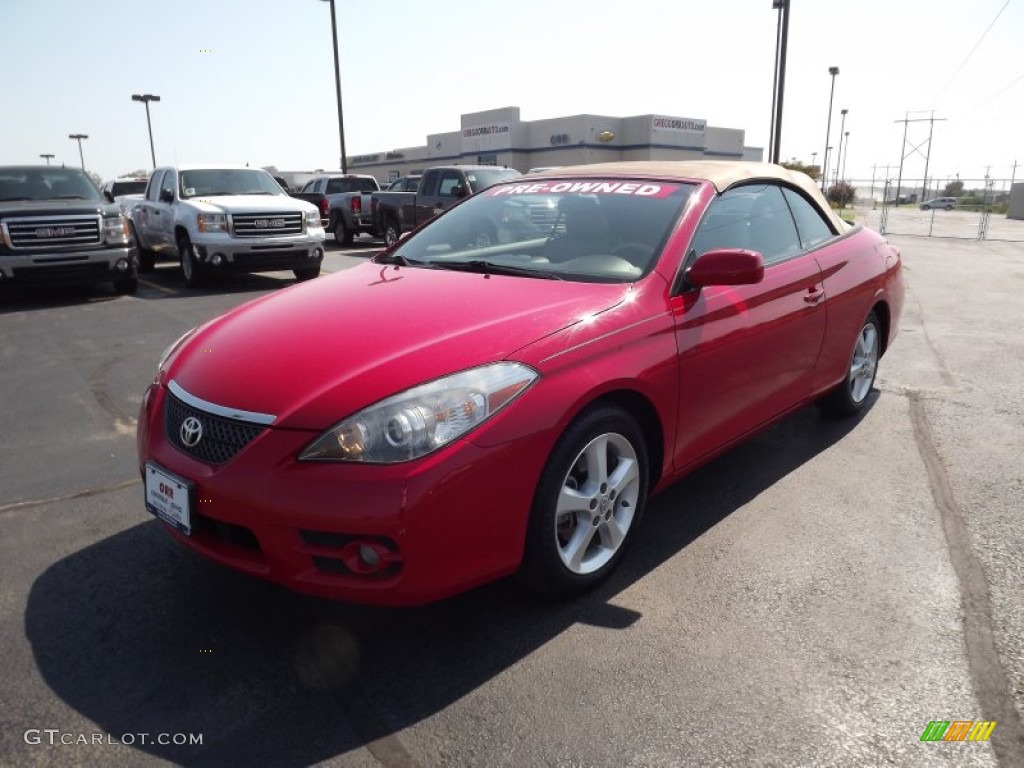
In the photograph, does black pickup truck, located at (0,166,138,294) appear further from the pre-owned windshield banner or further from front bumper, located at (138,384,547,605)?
front bumper, located at (138,384,547,605)

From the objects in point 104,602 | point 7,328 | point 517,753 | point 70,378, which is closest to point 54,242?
point 7,328

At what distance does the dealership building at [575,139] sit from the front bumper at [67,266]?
133 ft

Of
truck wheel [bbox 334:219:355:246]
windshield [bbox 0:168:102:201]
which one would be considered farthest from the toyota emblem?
truck wheel [bbox 334:219:355:246]

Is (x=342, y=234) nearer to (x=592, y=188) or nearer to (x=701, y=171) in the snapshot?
(x=592, y=188)

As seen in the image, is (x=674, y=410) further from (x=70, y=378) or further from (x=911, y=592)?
(x=70, y=378)

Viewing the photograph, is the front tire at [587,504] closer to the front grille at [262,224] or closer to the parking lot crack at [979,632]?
the parking lot crack at [979,632]

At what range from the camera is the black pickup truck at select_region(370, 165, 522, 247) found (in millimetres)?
16656

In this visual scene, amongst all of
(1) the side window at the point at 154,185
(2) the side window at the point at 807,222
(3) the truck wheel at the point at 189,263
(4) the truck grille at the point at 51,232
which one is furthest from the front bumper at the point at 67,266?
(2) the side window at the point at 807,222

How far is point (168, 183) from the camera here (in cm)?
1249

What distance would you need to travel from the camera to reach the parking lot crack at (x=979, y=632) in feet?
7.38

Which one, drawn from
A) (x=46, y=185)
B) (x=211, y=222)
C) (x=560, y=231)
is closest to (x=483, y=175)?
(x=211, y=222)

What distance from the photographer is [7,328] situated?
8.43m

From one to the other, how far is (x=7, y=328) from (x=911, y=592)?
902 cm

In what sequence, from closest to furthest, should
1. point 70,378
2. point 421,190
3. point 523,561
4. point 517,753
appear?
point 517,753 < point 523,561 < point 70,378 < point 421,190
